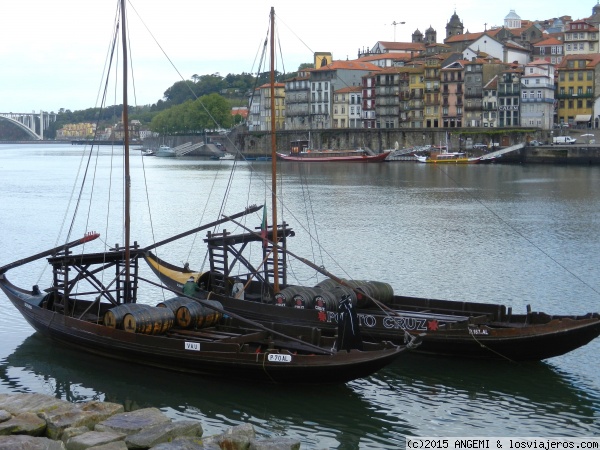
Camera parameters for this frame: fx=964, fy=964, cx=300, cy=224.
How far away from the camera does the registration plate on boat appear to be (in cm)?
2091

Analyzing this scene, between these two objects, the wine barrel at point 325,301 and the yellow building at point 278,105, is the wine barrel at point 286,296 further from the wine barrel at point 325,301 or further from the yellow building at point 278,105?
the yellow building at point 278,105

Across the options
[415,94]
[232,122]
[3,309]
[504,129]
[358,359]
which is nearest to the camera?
[358,359]

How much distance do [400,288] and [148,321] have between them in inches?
559

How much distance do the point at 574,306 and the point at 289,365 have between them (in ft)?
47.1

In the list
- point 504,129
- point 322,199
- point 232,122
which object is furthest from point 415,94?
point 322,199

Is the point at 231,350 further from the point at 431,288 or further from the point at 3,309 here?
the point at 431,288

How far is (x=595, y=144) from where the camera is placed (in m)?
121

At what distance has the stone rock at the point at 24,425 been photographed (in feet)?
56.7

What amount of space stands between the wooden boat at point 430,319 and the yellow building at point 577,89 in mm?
115783

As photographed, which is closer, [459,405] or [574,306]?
[459,405]

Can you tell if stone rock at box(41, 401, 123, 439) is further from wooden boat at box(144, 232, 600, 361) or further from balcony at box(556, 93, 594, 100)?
balcony at box(556, 93, 594, 100)

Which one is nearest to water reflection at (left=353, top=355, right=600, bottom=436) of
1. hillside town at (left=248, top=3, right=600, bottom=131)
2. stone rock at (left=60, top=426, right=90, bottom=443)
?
stone rock at (left=60, top=426, right=90, bottom=443)

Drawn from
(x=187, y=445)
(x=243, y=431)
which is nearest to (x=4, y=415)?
(x=187, y=445)

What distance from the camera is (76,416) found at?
59.5 feet
